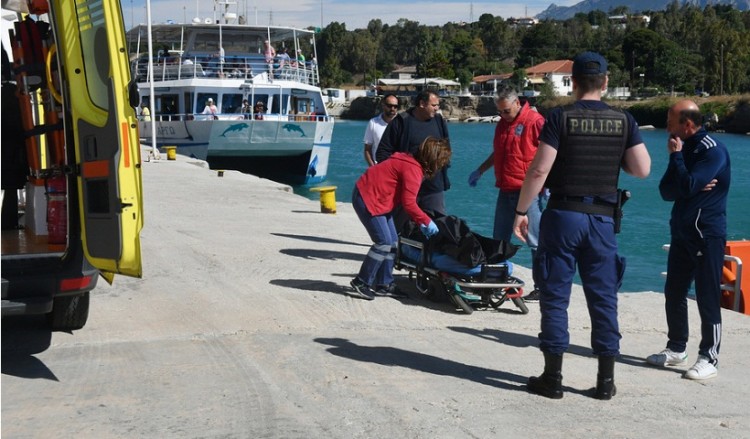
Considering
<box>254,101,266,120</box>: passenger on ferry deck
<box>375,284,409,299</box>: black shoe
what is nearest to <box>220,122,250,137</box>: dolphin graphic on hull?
<box>254,101,266,120</box>: passenger on ferry deck

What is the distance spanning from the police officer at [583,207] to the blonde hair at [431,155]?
86.5 inches

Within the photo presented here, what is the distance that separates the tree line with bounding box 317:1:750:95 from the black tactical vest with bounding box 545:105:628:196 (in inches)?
4150

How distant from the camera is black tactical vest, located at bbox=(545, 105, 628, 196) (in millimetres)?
5230

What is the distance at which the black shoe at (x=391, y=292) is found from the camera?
7.86 m

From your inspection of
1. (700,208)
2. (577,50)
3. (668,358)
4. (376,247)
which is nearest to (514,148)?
(376,247)

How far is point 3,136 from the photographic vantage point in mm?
6965

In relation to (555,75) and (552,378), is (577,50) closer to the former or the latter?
(555,75)

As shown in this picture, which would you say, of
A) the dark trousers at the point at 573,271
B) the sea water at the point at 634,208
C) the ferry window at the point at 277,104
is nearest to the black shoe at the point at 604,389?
the dark trousers at the point at 573,271

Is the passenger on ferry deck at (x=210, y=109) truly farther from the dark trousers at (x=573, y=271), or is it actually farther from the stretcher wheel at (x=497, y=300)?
the dark trousers at (x=573, y=271)

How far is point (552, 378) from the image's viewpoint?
17.5 ft

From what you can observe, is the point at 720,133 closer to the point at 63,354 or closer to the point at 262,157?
the point at 262,157

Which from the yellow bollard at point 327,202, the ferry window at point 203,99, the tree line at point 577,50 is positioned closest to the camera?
the yellow bollard at point 327,202

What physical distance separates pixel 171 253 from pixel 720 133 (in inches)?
2996

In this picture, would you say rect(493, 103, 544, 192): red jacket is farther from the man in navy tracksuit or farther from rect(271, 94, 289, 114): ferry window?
rect(271, 94, 289, 114): ferry window
